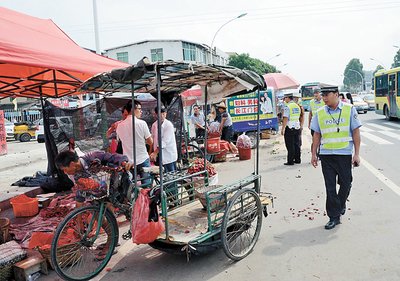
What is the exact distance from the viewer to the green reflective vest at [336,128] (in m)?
4.73

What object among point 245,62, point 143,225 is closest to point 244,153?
point 143,225

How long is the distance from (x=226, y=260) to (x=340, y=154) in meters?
2.06

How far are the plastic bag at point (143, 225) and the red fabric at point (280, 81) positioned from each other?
380 inches

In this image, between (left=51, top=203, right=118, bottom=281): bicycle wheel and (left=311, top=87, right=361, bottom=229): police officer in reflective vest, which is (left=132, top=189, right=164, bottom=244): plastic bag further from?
(left=311, top=87, right=361, bottom=229): police officer in reflective vest

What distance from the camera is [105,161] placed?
404 cm

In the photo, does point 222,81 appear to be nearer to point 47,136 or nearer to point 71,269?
point 71,269

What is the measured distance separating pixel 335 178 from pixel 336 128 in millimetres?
690

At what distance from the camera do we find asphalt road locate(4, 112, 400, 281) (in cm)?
368

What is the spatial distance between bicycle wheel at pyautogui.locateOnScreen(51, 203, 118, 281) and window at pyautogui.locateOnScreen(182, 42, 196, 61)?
39.8 m

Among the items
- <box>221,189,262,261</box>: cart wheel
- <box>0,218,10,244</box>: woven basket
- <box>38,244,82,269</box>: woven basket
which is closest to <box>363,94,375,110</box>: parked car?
<box>221,189,262,261</box>: cart wheel

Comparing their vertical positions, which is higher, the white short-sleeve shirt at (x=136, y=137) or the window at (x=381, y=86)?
the window at (x=381, y=86)

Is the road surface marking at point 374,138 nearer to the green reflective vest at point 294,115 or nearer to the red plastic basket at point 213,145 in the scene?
the green reflective vest at point 294,115

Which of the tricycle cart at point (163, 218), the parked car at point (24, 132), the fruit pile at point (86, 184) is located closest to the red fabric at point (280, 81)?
the tricycle cart at point (163, 218)

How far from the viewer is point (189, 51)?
45750mm
